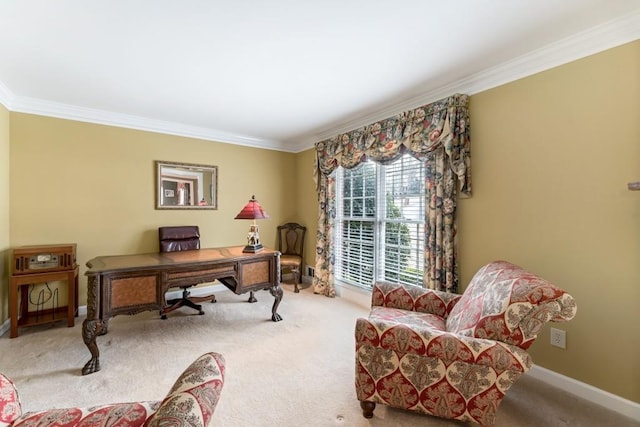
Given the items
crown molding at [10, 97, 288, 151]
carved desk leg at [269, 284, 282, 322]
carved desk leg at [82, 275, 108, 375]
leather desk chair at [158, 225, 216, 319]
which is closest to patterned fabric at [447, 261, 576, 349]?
carved desk leg at [269, 284, 282, 322]

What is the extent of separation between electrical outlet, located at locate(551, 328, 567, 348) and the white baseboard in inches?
8.3

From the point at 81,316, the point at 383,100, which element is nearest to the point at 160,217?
the point at 81,316

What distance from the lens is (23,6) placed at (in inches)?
62.7

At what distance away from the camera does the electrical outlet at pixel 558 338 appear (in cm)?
192

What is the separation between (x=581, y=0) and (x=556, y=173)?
1.05 m

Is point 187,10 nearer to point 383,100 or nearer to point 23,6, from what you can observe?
point 23,6

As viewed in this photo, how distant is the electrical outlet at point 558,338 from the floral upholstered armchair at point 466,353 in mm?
773

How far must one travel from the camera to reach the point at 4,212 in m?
2.76

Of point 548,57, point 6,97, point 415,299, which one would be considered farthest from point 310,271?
point 6,97

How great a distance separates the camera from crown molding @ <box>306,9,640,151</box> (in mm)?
1693

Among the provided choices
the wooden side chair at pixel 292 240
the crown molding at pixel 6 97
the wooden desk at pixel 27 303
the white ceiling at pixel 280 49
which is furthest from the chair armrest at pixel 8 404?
the wooden side chair at pixel 292 240

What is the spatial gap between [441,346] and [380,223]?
2080 mm

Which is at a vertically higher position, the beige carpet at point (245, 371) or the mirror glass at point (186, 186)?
the mirror glass at point (186, 186)

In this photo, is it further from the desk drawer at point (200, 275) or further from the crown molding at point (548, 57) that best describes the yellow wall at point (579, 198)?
the desk drawer at point (200, 275)
